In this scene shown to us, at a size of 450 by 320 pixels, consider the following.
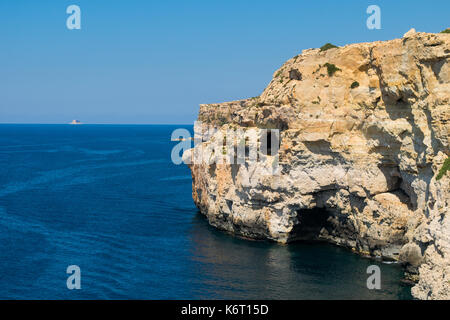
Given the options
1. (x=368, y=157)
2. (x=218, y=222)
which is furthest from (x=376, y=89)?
(x=218, y=222)

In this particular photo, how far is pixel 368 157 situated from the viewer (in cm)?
4403

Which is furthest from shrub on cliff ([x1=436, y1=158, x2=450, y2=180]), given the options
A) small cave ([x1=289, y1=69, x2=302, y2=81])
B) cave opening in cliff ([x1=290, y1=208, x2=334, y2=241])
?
small cave ([x1=289, y1=69, x2=302, y2=81])

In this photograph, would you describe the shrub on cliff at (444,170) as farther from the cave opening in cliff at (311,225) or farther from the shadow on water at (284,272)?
the cave opening in cliff at (311,225)

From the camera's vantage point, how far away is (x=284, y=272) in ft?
136

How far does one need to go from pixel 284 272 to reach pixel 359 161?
483 inches

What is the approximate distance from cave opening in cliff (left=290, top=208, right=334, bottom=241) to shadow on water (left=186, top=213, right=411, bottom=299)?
967 millimetres

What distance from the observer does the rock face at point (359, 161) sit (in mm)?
34812

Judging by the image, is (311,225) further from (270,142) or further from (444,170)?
(444,170)

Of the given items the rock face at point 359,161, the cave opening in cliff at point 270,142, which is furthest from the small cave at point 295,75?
the cave opening in cliff at point 270,142

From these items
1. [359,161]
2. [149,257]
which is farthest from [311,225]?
[149,257]

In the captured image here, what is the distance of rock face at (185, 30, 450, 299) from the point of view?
34.8 metres

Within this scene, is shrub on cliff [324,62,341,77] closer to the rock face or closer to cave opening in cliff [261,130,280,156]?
the rock face

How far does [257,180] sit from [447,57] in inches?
864
